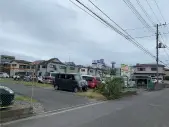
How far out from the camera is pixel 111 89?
91.0 feet

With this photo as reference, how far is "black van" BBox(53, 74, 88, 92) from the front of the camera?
29.4 m

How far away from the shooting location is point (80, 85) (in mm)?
29438

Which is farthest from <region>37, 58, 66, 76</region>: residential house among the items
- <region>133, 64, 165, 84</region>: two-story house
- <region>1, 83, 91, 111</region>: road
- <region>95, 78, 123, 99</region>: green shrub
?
<region>1, 83, 91, 111</region>: road

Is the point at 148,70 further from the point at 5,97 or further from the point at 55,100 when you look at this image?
the point at 5,97

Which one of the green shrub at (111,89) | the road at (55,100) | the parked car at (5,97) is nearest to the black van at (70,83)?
the green shrub at (111,89)

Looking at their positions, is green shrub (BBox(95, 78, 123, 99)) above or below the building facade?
below

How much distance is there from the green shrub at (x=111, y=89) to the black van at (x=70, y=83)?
1978 mm

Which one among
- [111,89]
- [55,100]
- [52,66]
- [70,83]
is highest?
[52,66]

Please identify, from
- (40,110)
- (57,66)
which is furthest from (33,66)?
(57,66)

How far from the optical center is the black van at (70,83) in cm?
2940

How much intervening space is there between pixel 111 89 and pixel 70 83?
15.0ft

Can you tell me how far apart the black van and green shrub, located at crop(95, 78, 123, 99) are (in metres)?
1.98

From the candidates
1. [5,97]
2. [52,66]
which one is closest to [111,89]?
[5,97]

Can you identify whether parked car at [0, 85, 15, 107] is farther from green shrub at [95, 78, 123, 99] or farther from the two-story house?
the two-story house
